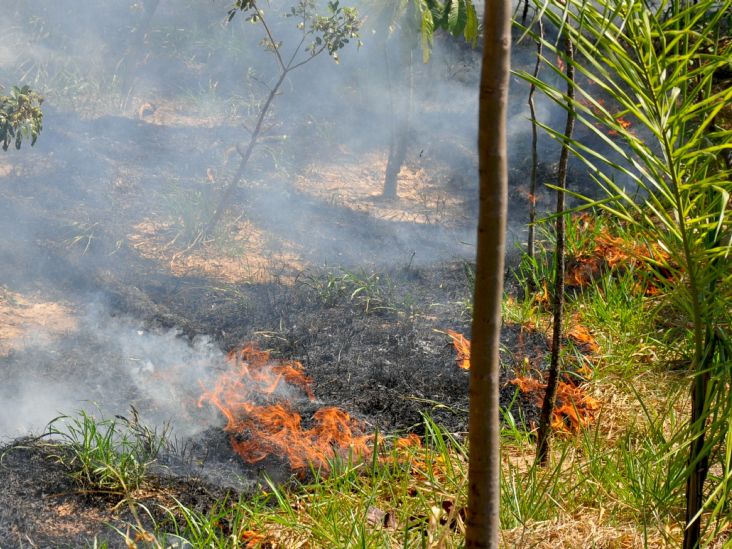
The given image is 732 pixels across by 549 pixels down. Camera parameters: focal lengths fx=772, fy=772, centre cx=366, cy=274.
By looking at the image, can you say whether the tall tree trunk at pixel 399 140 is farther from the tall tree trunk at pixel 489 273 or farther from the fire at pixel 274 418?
the tall tree trunk at pixel 489 273

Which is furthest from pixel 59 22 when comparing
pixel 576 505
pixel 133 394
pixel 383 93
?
pixel 576 505

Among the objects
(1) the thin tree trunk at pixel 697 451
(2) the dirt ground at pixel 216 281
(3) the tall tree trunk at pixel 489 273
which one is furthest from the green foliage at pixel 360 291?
(3) the tall tree trunk at pixel 489 273

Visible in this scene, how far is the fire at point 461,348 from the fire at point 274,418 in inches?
34.0

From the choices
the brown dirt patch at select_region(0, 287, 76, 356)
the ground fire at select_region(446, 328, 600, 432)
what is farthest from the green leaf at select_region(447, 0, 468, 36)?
the brown dirt patch at select_region(0, 287, 76, 356)

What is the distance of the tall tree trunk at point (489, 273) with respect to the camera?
149 centimetres

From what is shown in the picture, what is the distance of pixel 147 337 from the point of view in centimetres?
476

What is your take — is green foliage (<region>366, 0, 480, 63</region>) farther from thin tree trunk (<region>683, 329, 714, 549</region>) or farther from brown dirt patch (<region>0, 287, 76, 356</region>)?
thin tree trunk (<region>683, 329, 714, 549</region>)

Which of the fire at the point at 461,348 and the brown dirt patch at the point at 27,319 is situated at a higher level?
the fire at the point at 461,348

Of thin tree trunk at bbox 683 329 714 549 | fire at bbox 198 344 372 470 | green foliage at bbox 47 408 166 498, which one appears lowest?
green foliage at bbox 47 408 166 498

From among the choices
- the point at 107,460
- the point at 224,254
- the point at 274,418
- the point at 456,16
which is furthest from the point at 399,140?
the point at 107,460

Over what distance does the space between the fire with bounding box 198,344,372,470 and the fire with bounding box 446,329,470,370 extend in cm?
86

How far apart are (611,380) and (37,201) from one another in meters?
4.96

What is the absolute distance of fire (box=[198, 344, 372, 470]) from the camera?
353 cm

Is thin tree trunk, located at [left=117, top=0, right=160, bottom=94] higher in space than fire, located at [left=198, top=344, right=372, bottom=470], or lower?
higher
